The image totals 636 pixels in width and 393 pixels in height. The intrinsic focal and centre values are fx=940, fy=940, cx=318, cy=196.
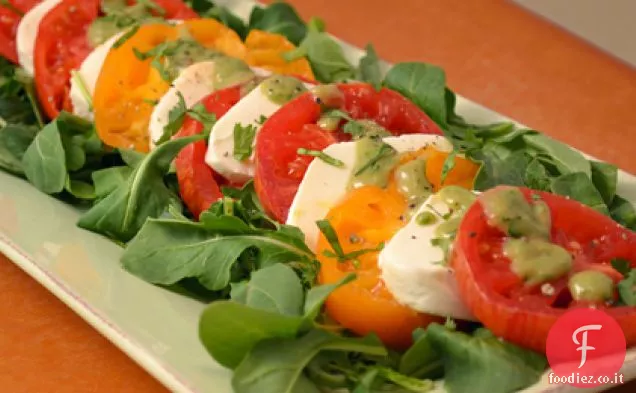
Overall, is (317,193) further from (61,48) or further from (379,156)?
(61,48)

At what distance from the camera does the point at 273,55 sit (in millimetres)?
3553

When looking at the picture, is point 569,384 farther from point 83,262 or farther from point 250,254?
point 83,262

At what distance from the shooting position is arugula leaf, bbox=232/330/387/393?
6.81 feet

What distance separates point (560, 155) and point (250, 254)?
3.75 ft

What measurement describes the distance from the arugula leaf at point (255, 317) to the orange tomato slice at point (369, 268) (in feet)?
0.32

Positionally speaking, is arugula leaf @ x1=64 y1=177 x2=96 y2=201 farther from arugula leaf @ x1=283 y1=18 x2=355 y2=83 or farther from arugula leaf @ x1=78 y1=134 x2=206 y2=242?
arugula leaf @ x1=283 y1=18 x2=355 y2=83

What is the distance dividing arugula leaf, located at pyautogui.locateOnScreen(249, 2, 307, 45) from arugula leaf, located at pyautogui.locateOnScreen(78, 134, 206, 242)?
51.1 inches

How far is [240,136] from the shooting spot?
2.84 m

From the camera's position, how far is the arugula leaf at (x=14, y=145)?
10.6ft

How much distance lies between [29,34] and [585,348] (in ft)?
8.49

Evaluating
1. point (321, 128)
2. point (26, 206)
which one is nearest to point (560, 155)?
point (321, 128)

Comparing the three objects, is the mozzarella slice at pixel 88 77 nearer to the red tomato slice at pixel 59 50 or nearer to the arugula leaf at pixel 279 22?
the red tomato slice at pixel 59 50

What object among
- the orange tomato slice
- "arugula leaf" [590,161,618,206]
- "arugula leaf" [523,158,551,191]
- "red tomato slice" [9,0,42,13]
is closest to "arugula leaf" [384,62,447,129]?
"arugula leaf" [523,158,551,191]

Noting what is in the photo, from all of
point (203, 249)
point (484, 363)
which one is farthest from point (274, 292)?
point (484, 363)
